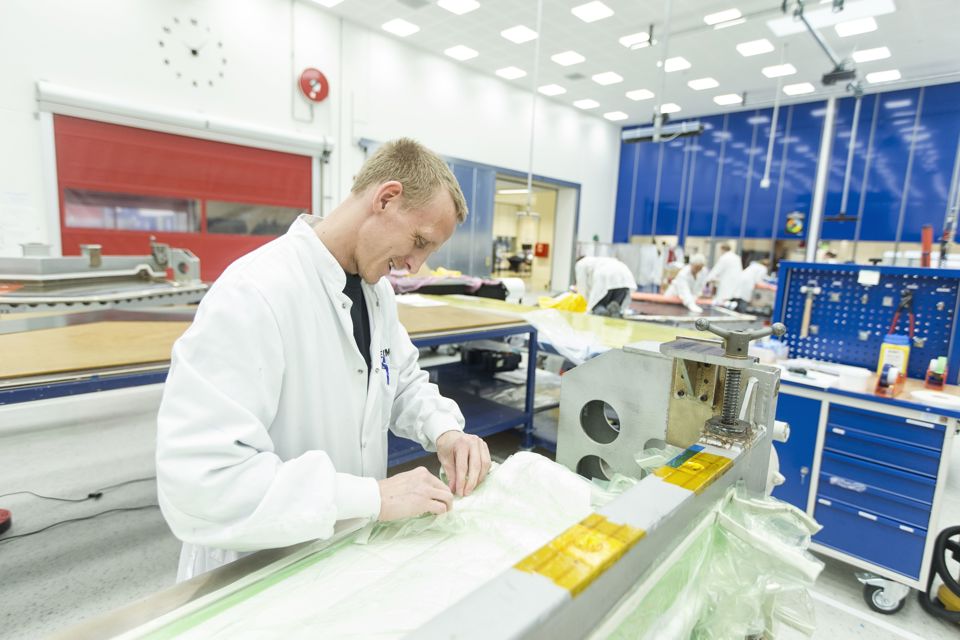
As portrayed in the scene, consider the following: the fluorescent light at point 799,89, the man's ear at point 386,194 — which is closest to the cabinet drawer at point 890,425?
the man's ear at point 386,194

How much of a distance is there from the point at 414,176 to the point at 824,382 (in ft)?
7.14

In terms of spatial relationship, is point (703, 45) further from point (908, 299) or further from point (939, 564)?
point (939, 564)

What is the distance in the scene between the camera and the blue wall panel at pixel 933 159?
8180 mm

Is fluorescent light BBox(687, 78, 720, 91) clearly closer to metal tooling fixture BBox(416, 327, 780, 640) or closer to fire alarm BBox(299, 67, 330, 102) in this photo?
fire alarm BBox(299, 67, 330, 102)

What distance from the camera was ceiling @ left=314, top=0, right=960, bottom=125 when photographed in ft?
20.0

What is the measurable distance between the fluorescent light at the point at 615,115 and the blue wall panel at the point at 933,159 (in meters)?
5.15

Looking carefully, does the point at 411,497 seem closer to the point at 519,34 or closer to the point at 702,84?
the point at 519,34

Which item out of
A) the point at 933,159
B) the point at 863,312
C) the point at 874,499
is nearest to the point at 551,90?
the point at 933,159

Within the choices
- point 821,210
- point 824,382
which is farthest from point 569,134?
point 824,382

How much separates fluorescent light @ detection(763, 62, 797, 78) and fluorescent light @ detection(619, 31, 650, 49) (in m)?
2.40

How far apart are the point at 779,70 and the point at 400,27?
19.9 ft

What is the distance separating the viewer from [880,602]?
2.02 m

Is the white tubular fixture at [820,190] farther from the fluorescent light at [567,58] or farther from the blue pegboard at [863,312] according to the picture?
the blue pegboard at [863,312]

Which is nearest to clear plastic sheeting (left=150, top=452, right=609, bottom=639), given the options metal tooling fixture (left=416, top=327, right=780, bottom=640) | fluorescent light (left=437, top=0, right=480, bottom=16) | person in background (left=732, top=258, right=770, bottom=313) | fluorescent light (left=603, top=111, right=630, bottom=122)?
metal tooling fixture (left=416, top=327, right=780, bottom=640)
